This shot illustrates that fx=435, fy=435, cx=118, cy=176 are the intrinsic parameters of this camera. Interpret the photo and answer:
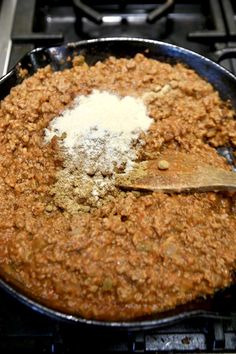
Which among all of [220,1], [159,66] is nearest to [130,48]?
[159,66]

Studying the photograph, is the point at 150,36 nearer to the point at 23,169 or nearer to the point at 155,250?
the point at 23,169

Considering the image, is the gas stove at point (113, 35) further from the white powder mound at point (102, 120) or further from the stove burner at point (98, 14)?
the white powder mound at point (102, 120)

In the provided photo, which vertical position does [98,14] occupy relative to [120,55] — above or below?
above

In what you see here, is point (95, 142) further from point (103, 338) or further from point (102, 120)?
point (103, 338)

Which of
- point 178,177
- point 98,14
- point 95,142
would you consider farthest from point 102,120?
point 98,14

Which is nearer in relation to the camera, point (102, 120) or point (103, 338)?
point (103, 338)

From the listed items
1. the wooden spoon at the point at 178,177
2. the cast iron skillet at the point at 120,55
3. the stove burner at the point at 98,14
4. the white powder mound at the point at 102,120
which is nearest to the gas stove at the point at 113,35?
the stove burner at the point at 98,14
